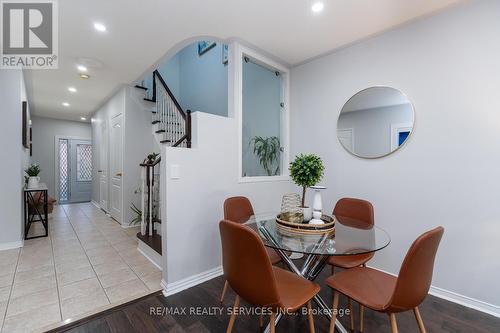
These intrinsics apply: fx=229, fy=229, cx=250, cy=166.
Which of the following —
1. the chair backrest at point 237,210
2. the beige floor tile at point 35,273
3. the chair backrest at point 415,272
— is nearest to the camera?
the chair backrest at point 415,272

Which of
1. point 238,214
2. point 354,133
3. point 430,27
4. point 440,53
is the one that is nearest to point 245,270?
point 238,214

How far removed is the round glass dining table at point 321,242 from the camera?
141cm

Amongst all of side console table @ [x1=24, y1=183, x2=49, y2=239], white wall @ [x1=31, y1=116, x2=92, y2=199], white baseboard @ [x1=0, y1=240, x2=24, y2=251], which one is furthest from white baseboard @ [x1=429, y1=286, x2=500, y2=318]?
white wall @ [x1=31, y1=116, x2=92, y2=199]

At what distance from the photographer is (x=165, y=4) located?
2.07 m

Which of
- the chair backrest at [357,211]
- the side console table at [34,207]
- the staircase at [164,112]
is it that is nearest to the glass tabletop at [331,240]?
the chair backrest at [357,211]

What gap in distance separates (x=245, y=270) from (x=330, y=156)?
2.14 metres

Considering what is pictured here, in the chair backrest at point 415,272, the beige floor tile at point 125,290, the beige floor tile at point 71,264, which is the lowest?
the beige floor tile at point 125,290

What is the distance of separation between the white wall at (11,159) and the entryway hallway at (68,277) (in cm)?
29

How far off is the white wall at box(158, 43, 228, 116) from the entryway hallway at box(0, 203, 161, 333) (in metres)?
2.74

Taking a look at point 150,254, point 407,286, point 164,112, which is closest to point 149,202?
point 150,254

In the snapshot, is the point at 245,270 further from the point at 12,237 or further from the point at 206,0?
the point at 12,237

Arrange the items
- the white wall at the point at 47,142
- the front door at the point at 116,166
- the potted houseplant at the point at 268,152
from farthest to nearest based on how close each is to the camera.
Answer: the white wall at the point at 47,142 → the front door at the point at 116,166 → the potted houseplant at the point at 268,152

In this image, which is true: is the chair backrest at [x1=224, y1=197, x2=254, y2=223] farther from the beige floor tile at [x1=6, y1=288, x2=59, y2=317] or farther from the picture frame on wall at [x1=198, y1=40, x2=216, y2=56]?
the picture frame on wall at [x1=198, y1=40, x2=216, y2=56]

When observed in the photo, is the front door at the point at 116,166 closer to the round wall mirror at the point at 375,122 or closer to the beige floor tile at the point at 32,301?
the beige floor tile at the point at 32,301
